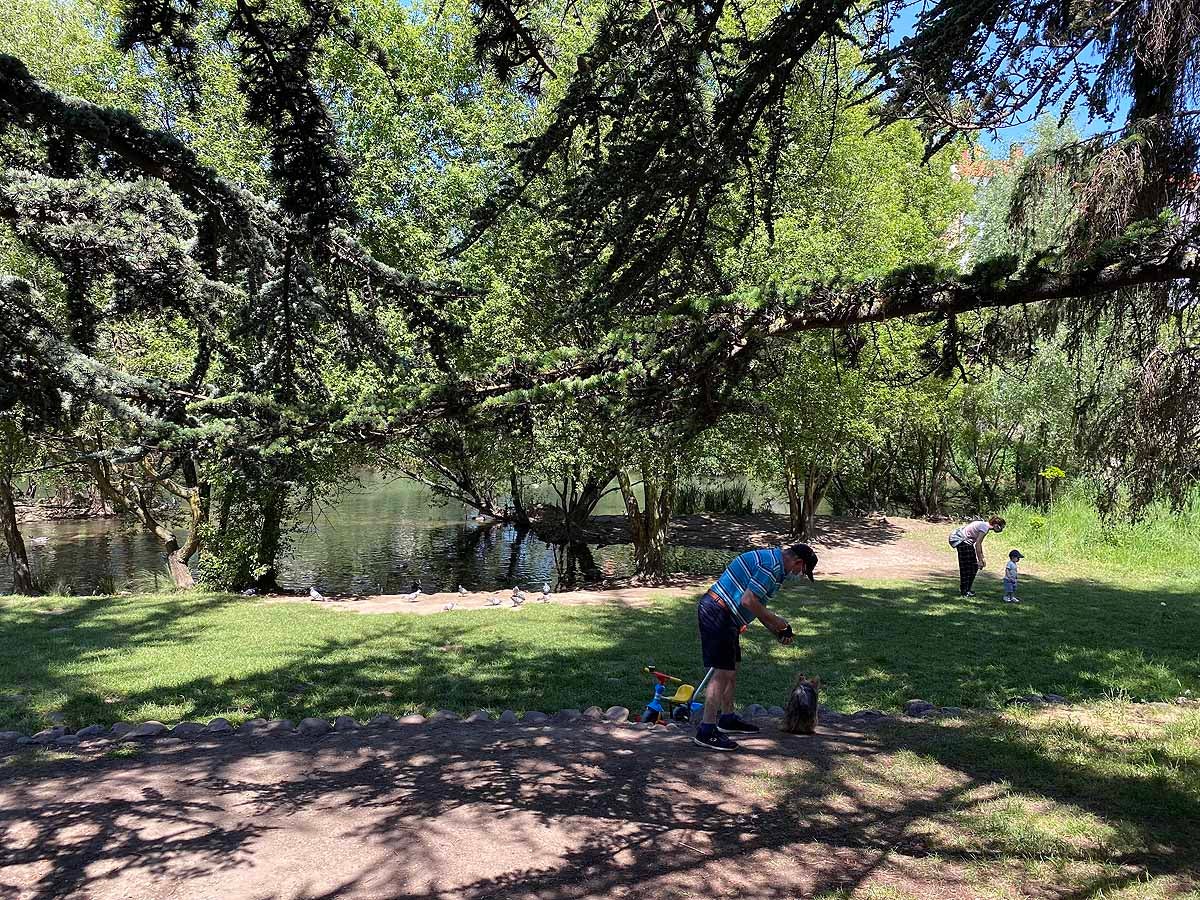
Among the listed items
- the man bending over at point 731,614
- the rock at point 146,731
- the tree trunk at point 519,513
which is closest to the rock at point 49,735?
the rock at point 146,731

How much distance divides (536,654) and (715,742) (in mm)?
3666

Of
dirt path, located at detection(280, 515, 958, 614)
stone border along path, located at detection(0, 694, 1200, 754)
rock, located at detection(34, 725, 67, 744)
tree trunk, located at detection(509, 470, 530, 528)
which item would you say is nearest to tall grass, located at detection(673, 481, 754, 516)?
dirt path, located at detection(280, 515, 958, 614)

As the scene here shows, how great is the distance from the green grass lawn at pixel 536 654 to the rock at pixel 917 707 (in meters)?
0.20

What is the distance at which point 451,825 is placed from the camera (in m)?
4.09

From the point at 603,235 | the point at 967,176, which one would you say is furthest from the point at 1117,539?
the point at 603,235

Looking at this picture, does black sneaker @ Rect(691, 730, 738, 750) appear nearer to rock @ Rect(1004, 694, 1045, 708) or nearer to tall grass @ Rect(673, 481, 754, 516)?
rock @ Rect(1004, 694, 1045, 708)

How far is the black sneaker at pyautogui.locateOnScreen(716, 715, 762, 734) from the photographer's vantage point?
5.70m

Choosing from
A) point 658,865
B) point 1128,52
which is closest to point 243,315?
point 658,865

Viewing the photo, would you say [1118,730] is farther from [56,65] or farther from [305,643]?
[56,65]

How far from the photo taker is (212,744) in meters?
5.52

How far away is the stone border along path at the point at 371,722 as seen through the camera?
567 centimetres

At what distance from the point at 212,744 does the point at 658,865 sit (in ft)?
11.8

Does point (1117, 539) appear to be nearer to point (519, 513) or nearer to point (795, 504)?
point (795, 504)

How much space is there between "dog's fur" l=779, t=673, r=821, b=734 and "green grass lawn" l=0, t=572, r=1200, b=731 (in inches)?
42.8
